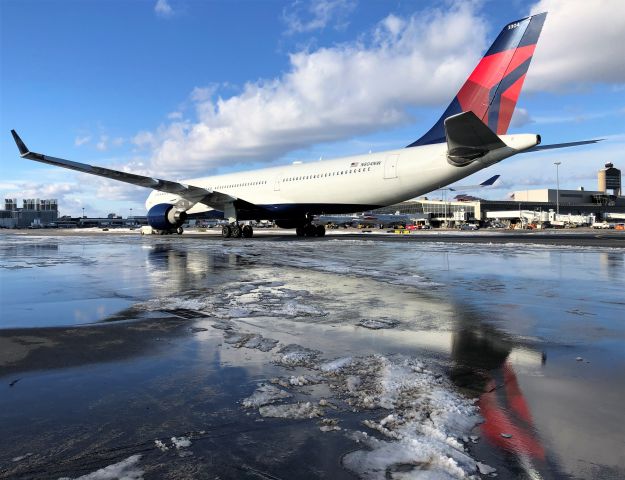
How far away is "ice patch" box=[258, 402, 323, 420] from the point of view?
2.96 m

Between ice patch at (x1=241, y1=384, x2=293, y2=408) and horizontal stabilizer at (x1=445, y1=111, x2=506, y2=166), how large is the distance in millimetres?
14385

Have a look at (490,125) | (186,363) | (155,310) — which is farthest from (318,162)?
(186,363)

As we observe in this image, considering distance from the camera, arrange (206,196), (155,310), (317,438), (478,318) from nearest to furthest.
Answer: (317,438) < (478,318) < (155,310) < (206,196)

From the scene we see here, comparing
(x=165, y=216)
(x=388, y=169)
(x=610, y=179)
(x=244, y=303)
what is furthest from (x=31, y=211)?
(x=610, y=179)

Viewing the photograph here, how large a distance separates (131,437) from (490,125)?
1995 centimetres

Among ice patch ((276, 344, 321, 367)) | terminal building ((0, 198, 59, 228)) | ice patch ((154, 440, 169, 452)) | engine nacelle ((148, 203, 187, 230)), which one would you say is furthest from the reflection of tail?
terminal building ((0, 198, 59, 228))

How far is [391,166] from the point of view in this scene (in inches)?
882

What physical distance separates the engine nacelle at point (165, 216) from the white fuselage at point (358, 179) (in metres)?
1.20

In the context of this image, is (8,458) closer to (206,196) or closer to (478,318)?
(478,318)

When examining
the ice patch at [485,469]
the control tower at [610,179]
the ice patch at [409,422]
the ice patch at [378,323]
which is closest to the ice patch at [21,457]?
the ice patch at [409,422]

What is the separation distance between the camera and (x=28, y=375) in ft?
12.4

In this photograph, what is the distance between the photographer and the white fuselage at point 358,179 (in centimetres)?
2025

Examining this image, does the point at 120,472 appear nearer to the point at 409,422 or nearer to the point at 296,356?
the point at 409,422

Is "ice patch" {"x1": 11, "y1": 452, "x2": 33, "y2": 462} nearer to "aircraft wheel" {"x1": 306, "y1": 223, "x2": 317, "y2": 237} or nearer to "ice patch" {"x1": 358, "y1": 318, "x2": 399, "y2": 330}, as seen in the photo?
"ice patch" {"x1": 358, "y1": 318, "x2": 399, "y2": 330}
